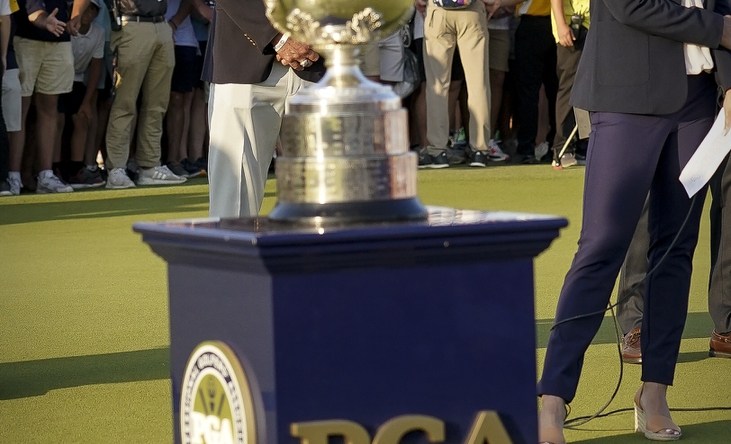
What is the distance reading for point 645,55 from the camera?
3.85 metres

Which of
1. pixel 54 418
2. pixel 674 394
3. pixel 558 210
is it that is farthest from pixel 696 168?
pixel 558 210

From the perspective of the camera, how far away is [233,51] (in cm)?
443

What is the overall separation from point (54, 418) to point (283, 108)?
1182mm

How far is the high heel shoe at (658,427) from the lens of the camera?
4082 mm

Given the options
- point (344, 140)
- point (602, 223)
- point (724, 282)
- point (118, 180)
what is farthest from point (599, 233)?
point (118, 180)

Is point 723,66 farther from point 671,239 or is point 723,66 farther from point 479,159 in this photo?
point 479,159

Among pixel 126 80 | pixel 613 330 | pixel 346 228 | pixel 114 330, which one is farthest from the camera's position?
pixel 126 80

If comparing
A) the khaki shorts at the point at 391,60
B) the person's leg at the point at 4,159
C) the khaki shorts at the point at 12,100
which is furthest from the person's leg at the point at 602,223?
the khaki shorts at the point at 391,60

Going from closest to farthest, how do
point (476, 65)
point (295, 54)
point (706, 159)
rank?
point (706, 159) < point (295, 54) < point (476, 65)

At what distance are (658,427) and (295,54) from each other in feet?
4.83

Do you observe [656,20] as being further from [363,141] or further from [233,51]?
[363,141]

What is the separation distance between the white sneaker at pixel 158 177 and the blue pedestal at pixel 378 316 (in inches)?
381

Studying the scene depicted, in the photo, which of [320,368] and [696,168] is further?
[696,168]

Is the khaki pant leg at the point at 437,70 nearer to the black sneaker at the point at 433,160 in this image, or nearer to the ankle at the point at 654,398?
the black sneaker at the point at 433,160
